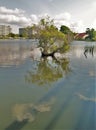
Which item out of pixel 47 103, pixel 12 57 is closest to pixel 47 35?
pixel 12 57

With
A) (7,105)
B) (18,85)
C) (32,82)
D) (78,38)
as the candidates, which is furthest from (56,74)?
(78,38)

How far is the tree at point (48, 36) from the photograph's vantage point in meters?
29.3

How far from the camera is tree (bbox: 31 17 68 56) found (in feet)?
96.1

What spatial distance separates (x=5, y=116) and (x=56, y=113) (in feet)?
6.47

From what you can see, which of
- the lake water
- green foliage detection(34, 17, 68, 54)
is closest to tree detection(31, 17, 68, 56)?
green foliage detection(34, 17, 68, 54)

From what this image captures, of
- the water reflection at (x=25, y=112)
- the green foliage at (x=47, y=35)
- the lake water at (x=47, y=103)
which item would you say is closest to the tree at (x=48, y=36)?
the green foliage at (x=47, y=35)

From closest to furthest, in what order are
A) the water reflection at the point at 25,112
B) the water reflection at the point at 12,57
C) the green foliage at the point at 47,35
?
1. the water reflection at the point at 25,112
2. the water reflection at the point at 12,57
3. the green foliage at the point at 47,35

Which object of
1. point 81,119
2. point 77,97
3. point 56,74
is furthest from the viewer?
point 56,74

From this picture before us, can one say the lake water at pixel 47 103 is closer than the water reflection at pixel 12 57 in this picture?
Yes

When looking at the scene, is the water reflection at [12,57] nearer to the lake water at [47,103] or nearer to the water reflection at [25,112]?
the lake water at [47,103]

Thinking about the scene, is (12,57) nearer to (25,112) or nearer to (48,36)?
(48,36)

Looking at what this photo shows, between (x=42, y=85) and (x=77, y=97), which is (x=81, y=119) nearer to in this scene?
(x=77, y=97)

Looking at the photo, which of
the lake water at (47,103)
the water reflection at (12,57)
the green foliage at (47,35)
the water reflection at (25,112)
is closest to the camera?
the water reflection at (25,112)

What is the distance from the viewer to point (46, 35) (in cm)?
2898
